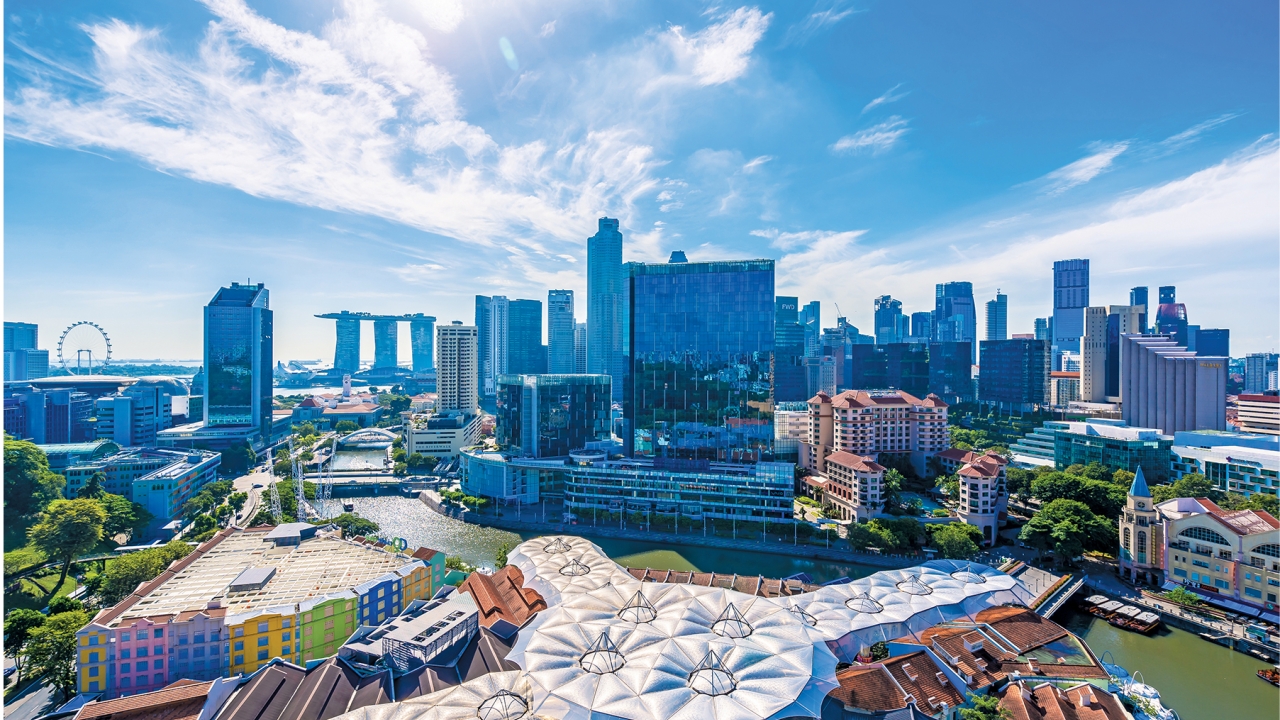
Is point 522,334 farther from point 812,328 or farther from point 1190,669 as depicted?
point 1190,669

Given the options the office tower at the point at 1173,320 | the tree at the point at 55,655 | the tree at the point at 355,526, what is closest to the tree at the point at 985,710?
the tree at the point at 55,655

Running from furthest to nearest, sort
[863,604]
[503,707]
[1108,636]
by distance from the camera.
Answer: [1108,636], [863,604], [503,707]

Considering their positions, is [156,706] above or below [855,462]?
below

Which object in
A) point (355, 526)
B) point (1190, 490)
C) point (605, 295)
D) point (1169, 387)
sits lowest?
point (355, 526)

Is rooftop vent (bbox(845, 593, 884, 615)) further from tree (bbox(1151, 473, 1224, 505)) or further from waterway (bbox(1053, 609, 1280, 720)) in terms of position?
tree (bbox(1151, 473, 1224, 505))

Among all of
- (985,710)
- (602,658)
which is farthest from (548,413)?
(985,710)

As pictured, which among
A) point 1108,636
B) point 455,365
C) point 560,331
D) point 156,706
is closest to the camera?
point 156,706

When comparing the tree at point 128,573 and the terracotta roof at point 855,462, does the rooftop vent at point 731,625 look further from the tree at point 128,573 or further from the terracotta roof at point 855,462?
the tree at point 128,573

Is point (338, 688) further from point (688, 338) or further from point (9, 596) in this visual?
point (688, 338)
